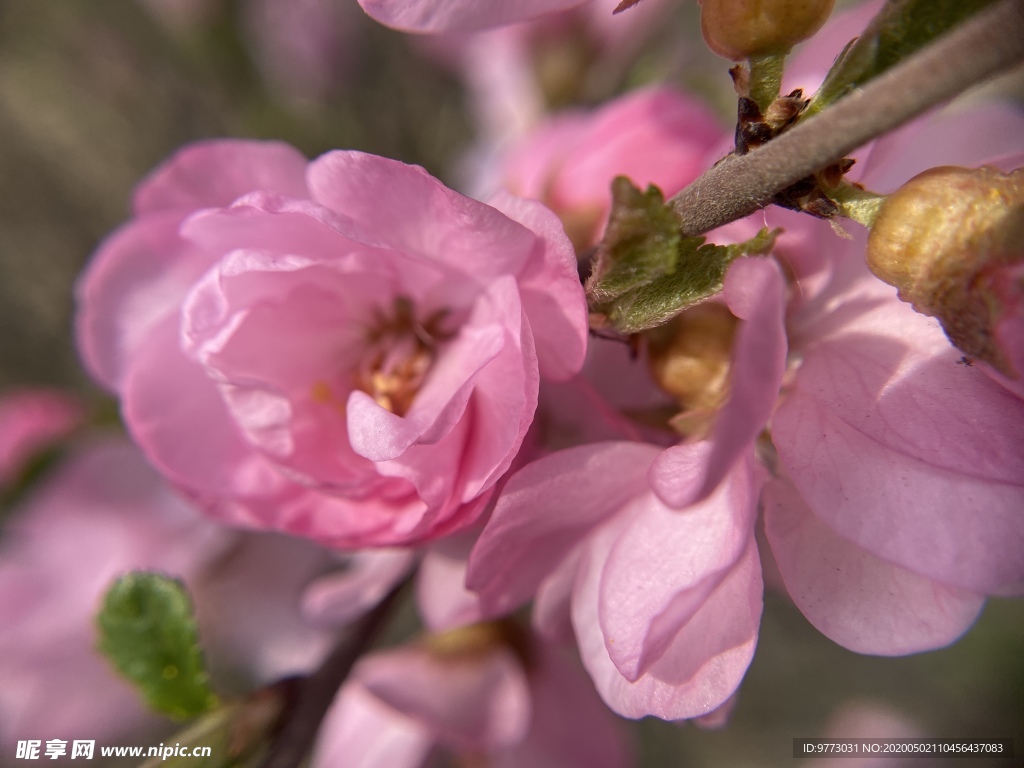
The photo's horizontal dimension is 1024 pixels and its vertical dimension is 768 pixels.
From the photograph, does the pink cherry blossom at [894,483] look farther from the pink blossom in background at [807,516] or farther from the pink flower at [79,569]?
the pink flower at [79,569]

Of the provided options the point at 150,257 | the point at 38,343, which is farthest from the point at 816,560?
the point at 38,343

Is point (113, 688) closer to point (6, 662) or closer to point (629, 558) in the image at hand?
point (6, 662)

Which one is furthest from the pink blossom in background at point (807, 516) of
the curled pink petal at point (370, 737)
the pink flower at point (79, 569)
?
the pink flower at point (79, 569)

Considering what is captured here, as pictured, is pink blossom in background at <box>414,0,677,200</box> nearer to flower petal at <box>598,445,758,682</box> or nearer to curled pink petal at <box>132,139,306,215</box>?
curled pink petal at <box>132,139,306,215</box>

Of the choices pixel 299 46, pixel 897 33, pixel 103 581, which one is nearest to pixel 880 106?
pixel 897 33

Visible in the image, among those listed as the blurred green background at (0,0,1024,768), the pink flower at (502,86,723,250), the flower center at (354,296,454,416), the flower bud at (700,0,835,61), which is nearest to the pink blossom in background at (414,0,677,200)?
the blurred green background at (0,0,1024,768)

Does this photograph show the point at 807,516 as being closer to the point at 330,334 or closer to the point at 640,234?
the point at 640,234
